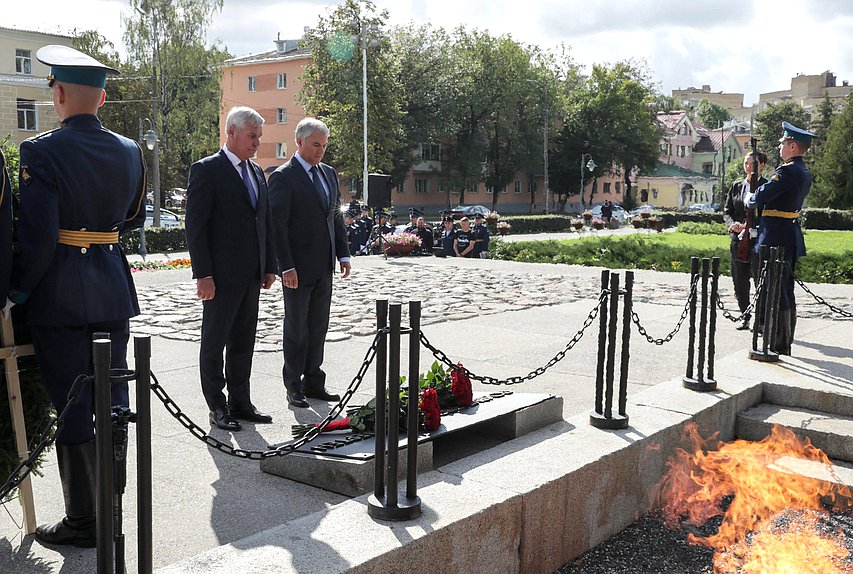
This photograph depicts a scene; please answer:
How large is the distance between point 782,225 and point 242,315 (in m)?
5.61

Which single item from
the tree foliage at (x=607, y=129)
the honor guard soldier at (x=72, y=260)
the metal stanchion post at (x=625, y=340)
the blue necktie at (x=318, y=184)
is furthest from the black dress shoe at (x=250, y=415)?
the tree foliage at (x=607, y=129)

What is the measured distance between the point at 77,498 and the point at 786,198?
7.24 meters

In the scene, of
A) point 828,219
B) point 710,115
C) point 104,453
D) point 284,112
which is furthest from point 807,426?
point 710,115

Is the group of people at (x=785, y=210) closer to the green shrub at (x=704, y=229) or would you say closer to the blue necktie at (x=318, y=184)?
the blue necktie at (x=318, y=184)

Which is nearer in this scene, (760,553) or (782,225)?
(760,553)

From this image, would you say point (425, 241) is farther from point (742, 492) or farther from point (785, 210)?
point (742, 492)

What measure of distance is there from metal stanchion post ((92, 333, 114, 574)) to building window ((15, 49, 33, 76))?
54690 mm

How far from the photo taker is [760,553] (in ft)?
14.9

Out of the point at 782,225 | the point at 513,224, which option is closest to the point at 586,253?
the point at 782,225

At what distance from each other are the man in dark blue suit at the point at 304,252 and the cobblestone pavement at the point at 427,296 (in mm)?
2182

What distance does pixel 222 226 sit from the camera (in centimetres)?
544

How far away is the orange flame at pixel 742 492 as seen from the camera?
4.73 m

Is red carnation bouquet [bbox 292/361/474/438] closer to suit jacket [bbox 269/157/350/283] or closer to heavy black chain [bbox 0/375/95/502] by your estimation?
suit jacket [bbox 269/157/350/283]

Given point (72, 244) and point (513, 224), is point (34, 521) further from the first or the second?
point (513, 224)
